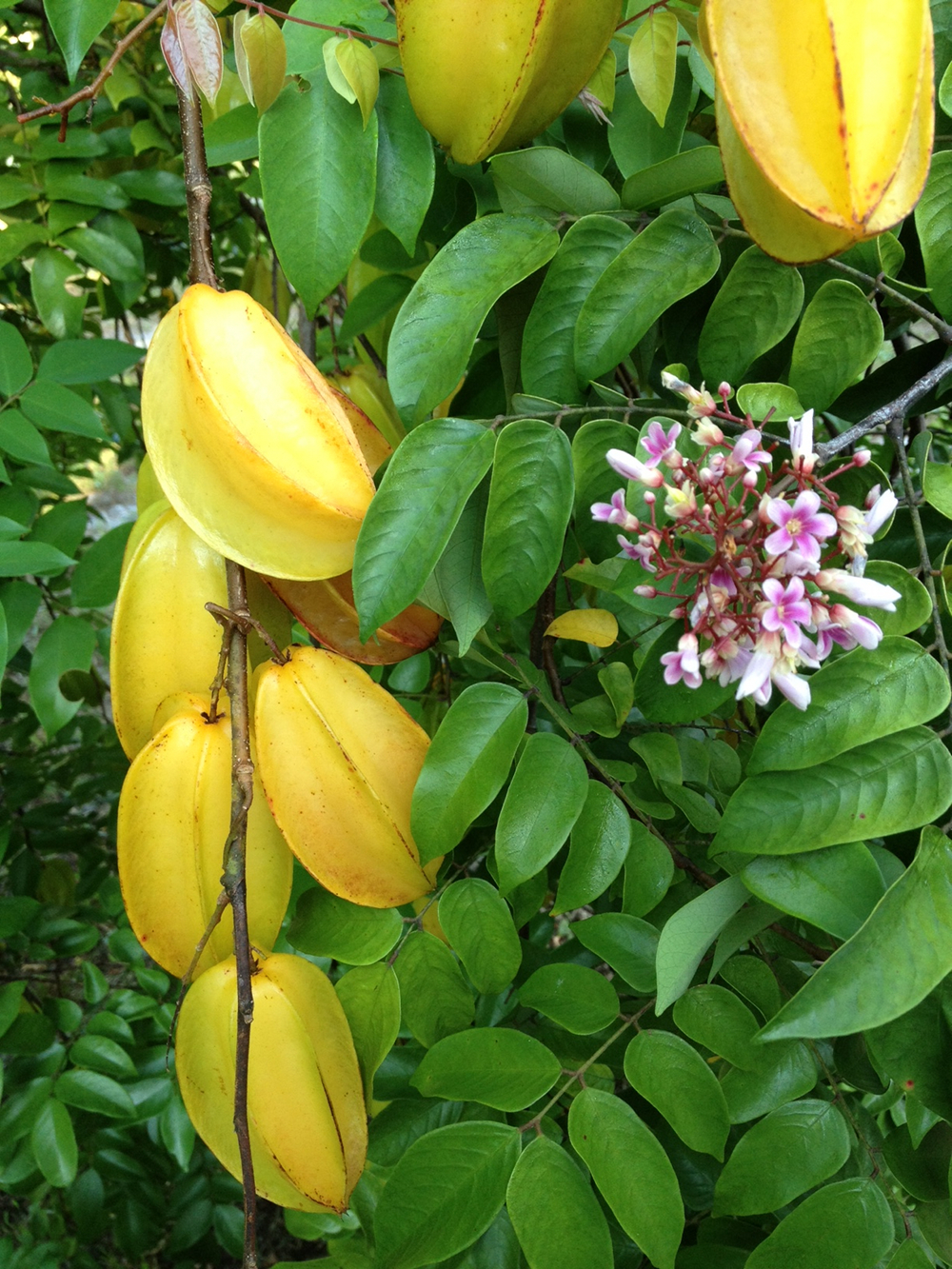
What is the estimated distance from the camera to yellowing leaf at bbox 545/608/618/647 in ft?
2.44

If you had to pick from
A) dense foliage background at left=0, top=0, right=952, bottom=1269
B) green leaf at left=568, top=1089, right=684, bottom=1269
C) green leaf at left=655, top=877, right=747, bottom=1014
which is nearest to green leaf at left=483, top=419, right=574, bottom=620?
dense foliage background at left=0, top=0, right=952, bottom=1269

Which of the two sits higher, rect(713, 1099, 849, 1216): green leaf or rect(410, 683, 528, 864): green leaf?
rect(410, 683, 528, 864): green leaf

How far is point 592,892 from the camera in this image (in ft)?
2.15

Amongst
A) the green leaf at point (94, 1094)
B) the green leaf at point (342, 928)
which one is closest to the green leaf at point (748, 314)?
the green leaf at point (342, 928)

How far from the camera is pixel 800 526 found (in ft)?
1.69

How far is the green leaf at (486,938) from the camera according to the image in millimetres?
688

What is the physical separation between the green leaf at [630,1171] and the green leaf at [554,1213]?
0.06 feet

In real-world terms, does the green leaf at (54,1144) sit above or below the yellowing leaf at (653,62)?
below

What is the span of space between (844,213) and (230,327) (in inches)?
14.5

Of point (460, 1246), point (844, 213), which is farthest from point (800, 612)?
point (460, 1246)

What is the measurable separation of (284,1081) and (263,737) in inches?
8.8

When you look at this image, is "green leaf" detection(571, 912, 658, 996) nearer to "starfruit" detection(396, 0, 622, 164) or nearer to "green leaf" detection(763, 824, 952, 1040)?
"green leaf" detection(763, 824, 952, 1040)

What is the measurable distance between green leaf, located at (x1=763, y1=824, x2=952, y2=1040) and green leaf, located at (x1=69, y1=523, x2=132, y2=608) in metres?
0.80

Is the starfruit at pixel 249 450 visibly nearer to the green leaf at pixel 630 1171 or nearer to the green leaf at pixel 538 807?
the green leaf at pixel 538 807
